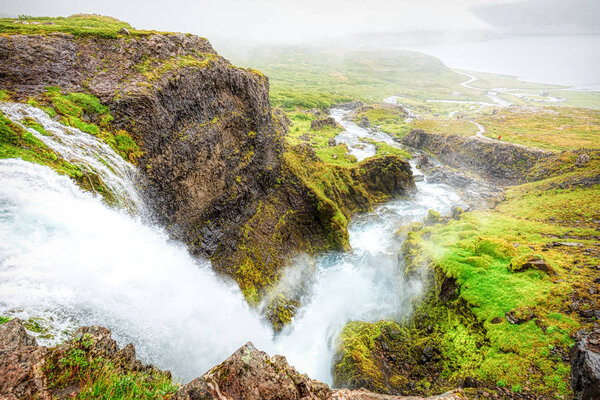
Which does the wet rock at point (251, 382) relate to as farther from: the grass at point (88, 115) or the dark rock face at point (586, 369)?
the grass at point (88, 115)

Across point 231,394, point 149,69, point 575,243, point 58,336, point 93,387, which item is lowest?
point 575,243

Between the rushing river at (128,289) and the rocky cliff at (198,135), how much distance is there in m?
1.86

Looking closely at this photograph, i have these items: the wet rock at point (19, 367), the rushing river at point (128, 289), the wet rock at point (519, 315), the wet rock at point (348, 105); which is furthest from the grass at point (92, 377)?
the wet rock at point (348, 105)

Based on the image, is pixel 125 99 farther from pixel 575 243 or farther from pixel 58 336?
pixel 575 243

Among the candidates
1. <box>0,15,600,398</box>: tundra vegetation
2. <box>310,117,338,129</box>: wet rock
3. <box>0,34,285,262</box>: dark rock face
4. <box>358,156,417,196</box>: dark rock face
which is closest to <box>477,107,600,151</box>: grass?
<box>0,15,600,398</box>: tundra vegetation

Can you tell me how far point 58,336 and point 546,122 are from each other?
111398 mm

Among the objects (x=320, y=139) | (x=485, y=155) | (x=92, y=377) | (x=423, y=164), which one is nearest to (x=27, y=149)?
(x=92, y=377)

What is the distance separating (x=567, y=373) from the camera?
1030 cm

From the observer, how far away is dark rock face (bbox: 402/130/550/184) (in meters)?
47.5

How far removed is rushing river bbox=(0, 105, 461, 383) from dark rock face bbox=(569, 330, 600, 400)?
1051 cm

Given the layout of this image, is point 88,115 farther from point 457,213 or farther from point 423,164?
point 423,164

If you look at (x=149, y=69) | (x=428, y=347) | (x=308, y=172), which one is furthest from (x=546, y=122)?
(x=149, y=69)

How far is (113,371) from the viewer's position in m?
6.72

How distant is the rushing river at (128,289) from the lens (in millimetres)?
8484
